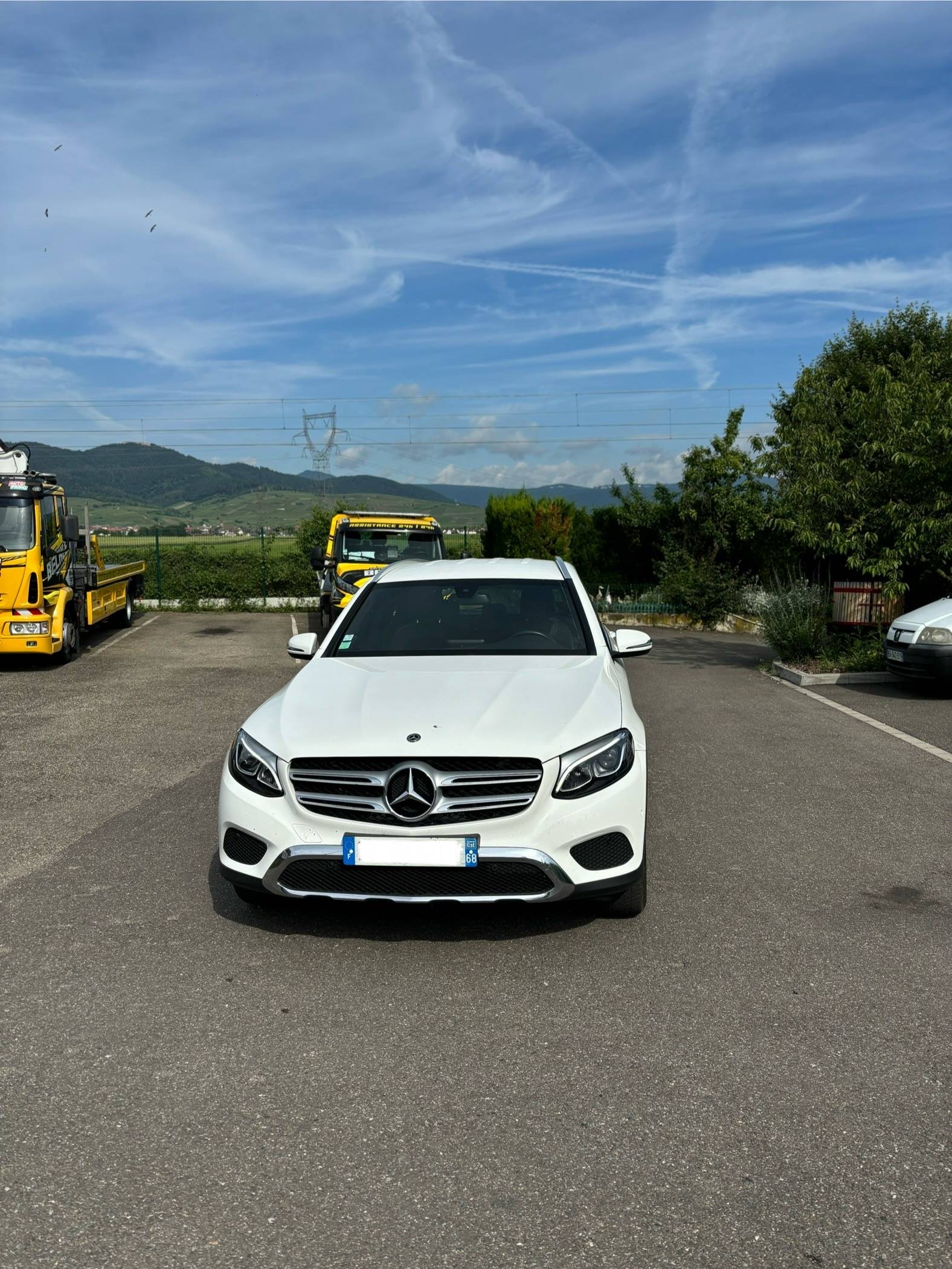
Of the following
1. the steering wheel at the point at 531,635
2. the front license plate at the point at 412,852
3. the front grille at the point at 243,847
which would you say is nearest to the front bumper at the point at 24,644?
the steering wheel at the point at 531,635

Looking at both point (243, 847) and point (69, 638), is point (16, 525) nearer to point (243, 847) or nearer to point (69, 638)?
point (69, 638)

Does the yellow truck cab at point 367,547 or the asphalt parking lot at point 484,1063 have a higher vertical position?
the yellow truck cab at point 367,547

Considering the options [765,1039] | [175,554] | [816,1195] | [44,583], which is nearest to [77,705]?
→ [44,583]

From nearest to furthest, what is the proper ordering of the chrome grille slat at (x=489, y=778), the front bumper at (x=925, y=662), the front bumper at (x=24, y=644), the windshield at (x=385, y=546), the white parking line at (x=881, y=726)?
1. the chrome grille slat at (x=489, y=778)
2. the white parking line at (x=881, y=726)
3. the front bumper at (x=925, y=662)
4. the front bumper at (x=24, y=644)
5. the windshield at (x=385, y=546)

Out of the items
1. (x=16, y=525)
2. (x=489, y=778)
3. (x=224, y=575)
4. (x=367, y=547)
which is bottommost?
(x=224, y=575)

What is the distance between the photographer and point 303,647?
20.4ft

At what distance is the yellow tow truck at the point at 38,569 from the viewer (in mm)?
14492

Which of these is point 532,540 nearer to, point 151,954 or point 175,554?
point 175,554

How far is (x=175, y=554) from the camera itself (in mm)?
28672

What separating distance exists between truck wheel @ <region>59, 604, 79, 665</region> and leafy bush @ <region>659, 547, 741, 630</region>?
1463cm

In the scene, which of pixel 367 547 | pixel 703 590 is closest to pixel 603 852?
pixel 367 547

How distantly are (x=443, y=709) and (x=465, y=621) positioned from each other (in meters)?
1.61

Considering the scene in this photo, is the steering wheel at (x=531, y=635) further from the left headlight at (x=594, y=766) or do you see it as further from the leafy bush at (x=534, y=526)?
the leafy bush at (x=534, y=526)

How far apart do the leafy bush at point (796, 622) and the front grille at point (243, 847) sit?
40.0 ft
